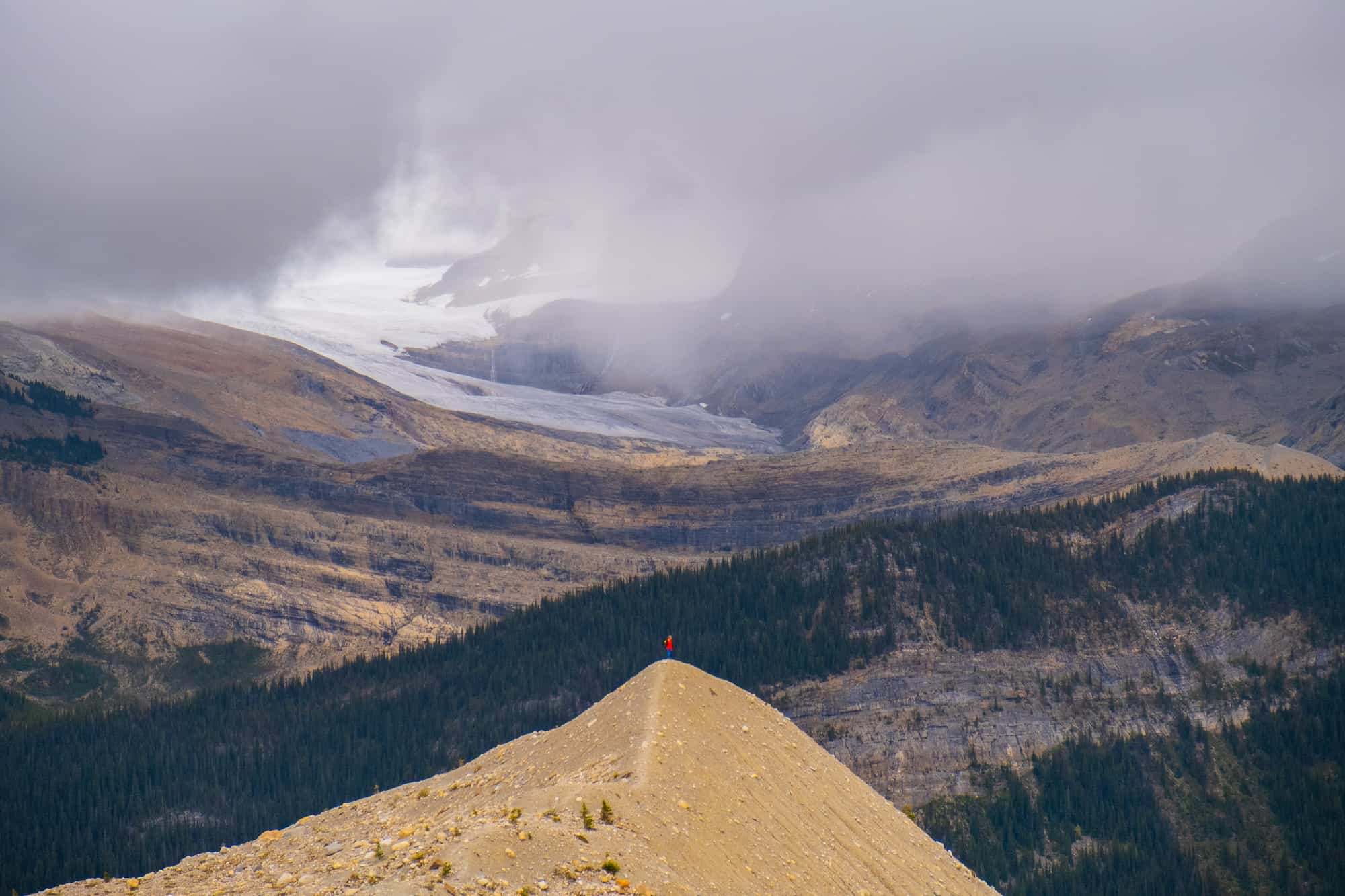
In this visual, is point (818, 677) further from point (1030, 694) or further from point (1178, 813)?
point (1178, 813)

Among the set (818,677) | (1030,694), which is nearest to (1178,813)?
(1030,694)

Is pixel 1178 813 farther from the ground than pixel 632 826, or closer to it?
closer to it

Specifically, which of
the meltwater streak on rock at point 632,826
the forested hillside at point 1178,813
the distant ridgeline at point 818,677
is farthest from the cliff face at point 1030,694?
the meltwater streak on rock at point 632,826

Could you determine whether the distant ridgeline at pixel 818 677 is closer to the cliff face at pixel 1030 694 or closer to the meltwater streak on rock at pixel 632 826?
the cliff face at pixel 1030 694

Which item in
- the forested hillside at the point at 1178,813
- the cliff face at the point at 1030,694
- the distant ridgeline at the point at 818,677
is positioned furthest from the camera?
the cliff face at the point at 1030,694

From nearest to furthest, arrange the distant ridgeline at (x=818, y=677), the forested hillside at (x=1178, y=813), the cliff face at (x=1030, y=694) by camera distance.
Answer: the forested hillside at (x=1178, y=813) → the distant ridgeline at (x=818, y=677) → the cliff face at (x=1030, y=694)
